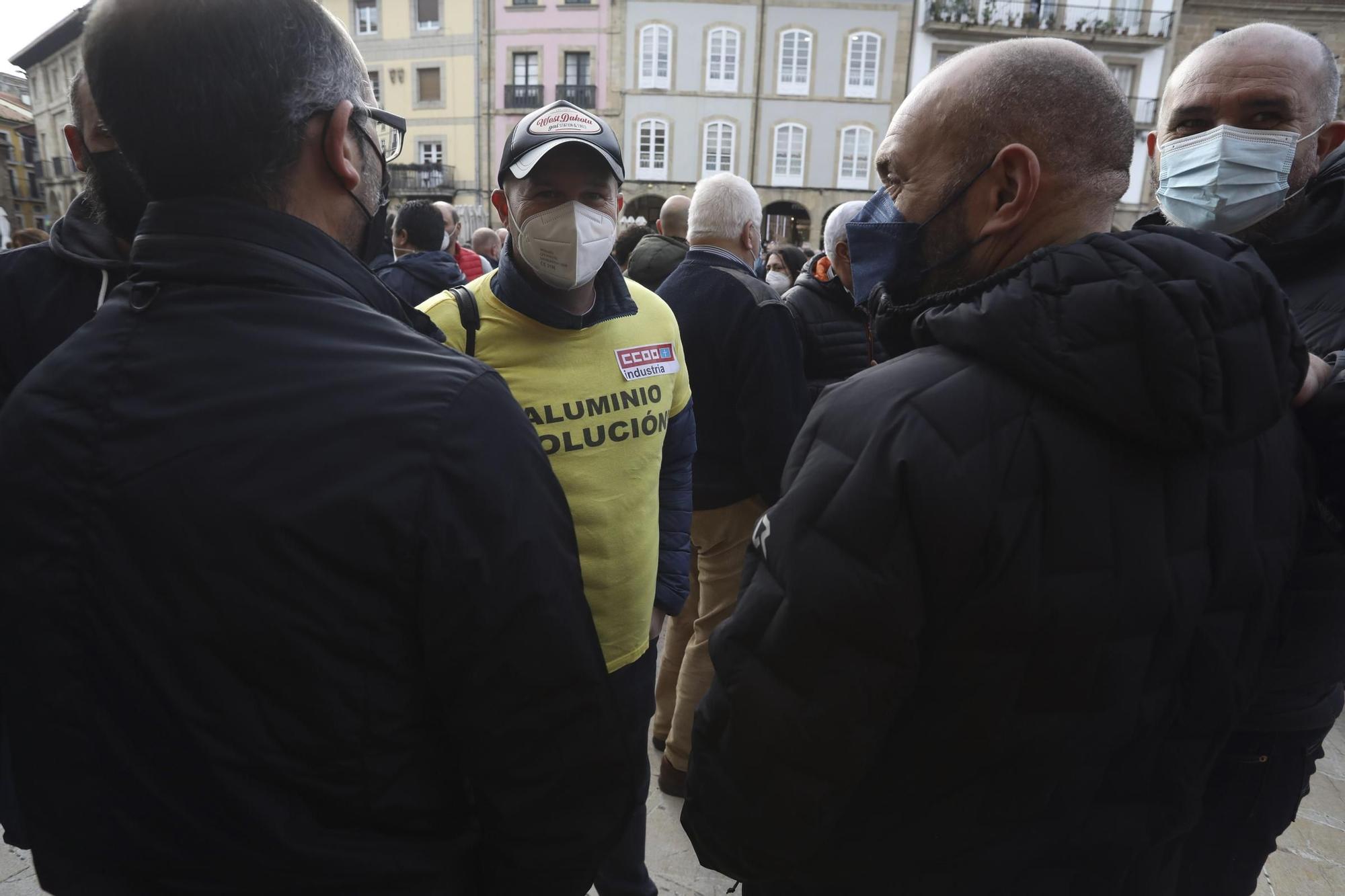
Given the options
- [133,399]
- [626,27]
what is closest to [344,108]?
[133,399]

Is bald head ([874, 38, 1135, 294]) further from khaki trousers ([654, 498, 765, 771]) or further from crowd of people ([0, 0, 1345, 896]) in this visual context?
khaki trousers ([654, 498, 765, 771])

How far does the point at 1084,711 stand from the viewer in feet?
3.31

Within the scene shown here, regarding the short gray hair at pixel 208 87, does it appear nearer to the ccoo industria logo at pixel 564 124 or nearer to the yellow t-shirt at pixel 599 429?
the yellow t-shirt at pixel 599 429

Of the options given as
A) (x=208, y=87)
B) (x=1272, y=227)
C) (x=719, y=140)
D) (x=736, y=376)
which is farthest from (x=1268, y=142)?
(x=719, y=140)

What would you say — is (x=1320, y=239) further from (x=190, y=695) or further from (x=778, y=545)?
(x=190, y=695)

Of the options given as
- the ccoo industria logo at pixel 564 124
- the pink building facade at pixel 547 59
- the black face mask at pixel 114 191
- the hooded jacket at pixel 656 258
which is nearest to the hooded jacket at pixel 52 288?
the black face mask at pixel 114 191

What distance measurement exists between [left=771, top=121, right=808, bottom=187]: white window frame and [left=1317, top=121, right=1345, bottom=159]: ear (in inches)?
945

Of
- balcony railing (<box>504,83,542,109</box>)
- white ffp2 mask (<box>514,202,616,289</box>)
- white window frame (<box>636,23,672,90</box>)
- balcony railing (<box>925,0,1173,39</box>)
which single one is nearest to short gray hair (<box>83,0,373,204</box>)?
white ffp2 mask (<box>514,202,616,289</box>)

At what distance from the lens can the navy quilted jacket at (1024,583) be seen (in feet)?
3.01

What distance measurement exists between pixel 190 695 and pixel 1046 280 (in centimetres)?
110

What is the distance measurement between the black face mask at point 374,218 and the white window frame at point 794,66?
83.5 ft

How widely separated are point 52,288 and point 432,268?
2167mm

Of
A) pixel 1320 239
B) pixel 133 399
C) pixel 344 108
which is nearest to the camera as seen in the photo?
pixel 133 399

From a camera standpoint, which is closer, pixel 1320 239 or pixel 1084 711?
pixel 1084 711
